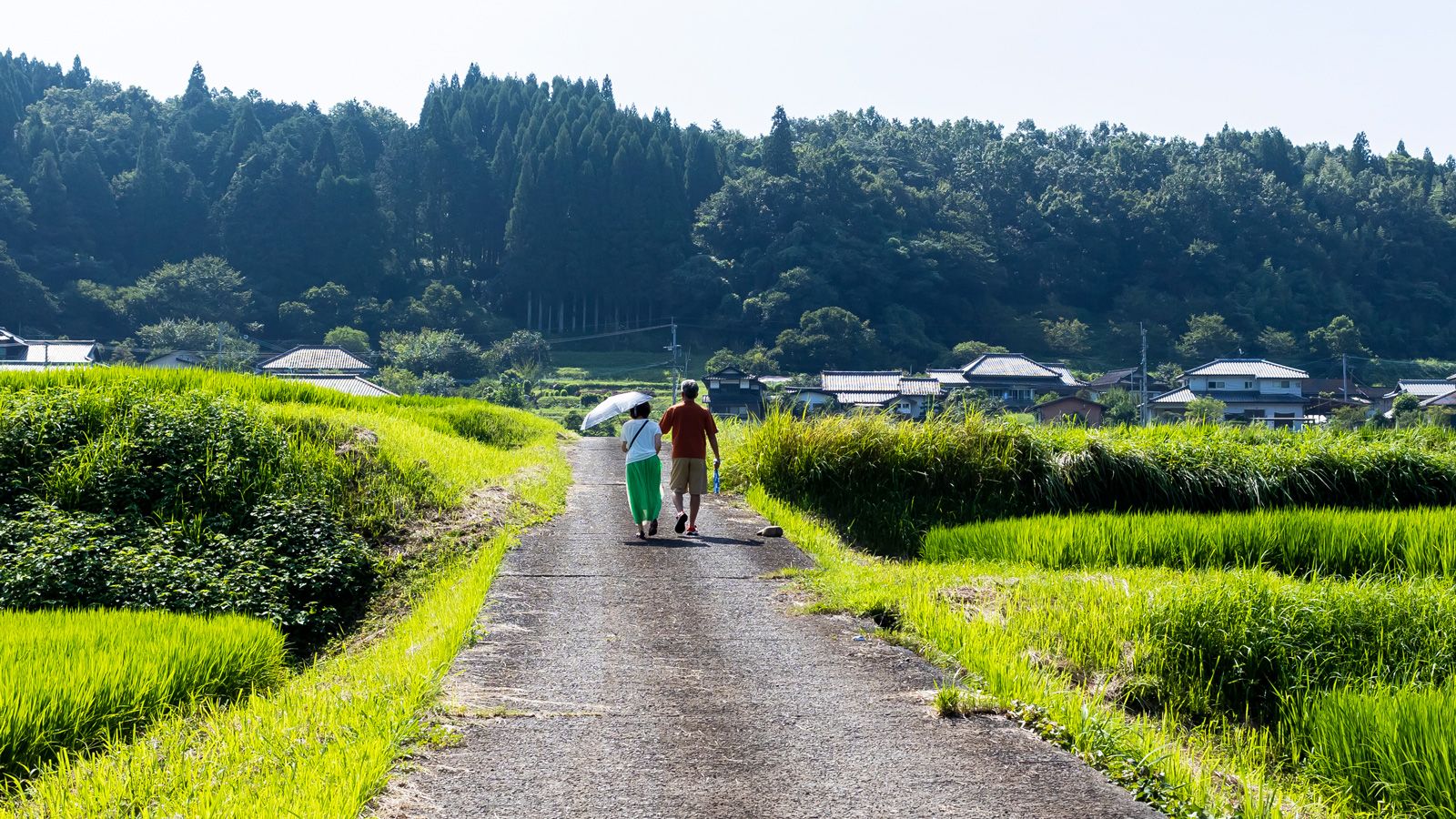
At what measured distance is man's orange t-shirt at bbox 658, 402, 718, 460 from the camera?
10273 millimetres

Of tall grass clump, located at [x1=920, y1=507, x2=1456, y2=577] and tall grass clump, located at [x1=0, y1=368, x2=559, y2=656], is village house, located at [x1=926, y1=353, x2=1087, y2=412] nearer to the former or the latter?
tall grass clump, located at [x1=920, y1=507, x2=1456, y2=577]

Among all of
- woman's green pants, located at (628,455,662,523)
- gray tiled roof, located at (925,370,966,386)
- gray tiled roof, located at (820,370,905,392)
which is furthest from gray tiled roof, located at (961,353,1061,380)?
woman's green pants, located at (628,455,662,523)

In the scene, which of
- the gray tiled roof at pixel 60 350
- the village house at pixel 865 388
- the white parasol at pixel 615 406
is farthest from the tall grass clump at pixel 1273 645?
the gray tiled roof at pixel 60 350

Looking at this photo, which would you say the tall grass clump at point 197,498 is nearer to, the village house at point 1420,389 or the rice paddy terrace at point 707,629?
the rice paddy terrace at point 707,629

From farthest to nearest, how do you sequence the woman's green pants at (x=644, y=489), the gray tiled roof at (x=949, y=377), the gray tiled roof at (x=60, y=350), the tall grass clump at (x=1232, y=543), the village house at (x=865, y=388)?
the gray tiled roof at (x=949, y=377)
the gray tiled roof at (x=60, y=350)
the village house at (x=865, y=388)
the woman's green pants at (x=644, y=489)
the tall grass clump at (x=1232, y=543)

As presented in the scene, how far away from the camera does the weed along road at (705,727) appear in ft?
13.5

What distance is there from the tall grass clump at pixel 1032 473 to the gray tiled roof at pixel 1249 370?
3949 centimetres

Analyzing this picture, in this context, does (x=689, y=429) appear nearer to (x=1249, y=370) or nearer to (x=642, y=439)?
(x=642, y=439)

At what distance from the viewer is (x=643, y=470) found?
1010cm

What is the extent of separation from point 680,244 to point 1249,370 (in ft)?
117

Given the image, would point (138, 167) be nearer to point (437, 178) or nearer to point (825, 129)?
point (437, 178)

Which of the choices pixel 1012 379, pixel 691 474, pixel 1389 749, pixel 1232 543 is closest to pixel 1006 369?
pixel 1012 379

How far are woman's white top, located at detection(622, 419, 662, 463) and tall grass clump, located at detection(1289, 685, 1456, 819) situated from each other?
6097mm

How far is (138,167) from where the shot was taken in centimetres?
7531
